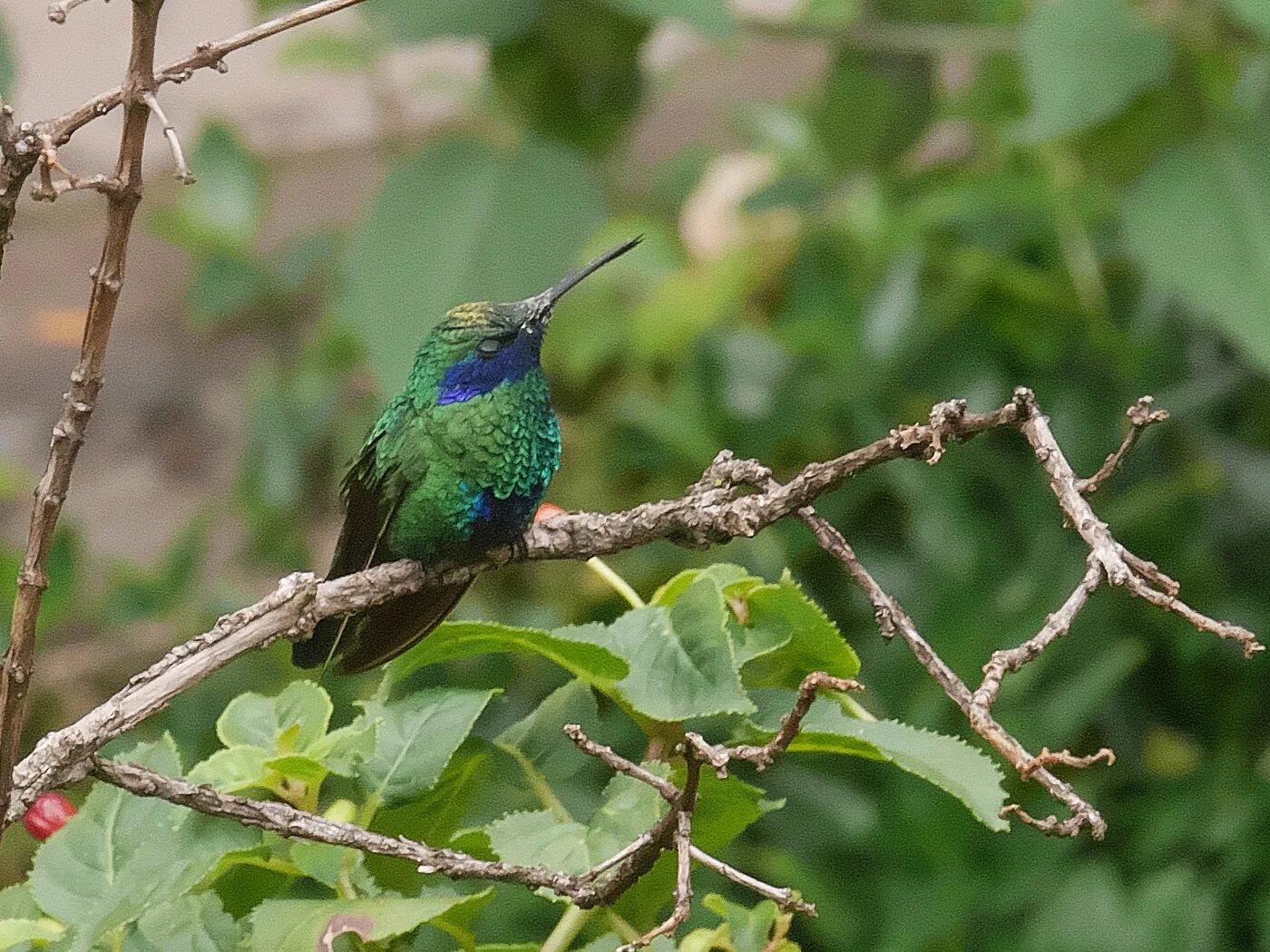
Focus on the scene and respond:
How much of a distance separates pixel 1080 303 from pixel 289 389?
1.07 meters

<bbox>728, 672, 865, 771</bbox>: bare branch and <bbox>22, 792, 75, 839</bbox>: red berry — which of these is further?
<bbox>22, 792, 75, 839</bbox>: red berry

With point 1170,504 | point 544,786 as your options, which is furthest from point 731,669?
point 1170,504

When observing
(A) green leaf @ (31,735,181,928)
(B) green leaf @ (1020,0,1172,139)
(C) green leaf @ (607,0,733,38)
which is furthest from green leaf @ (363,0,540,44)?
(A) green leaf @ (31,735,181,928)

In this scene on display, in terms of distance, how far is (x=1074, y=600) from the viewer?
44 cm

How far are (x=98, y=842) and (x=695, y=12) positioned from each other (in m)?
0.75

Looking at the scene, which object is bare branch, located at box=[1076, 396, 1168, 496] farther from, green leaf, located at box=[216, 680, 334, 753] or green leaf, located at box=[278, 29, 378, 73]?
green leaf, located at box=[278, 29, 378, 73]

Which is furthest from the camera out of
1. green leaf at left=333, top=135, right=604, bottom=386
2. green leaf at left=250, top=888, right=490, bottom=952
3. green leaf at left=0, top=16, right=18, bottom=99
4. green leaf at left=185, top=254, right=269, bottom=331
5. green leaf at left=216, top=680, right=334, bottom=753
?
green leaf at left=185, top=254, right=269, bottom=331

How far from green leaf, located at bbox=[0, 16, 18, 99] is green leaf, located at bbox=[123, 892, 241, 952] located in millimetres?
614

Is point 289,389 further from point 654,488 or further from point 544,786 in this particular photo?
point 544,786

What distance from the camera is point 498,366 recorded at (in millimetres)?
636

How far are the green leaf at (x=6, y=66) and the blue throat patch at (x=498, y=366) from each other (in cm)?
50

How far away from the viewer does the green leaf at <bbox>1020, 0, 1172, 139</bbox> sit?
1.24 metres

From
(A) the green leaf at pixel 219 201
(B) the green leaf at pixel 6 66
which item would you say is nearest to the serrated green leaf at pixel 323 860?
(B) the green leaf at pixel 6 66

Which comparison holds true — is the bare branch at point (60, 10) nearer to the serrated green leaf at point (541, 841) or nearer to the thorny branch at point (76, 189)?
the thorny branch at point (76, 189)
